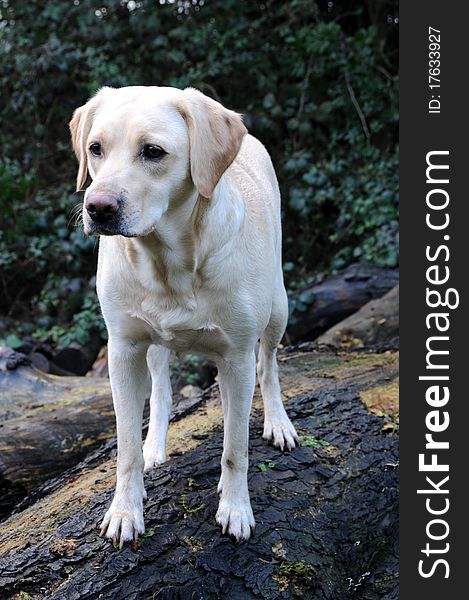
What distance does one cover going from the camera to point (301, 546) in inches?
105

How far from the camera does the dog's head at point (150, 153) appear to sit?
6.95 feet

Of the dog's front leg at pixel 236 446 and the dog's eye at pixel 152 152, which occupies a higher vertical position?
the dog's eye at pixel 152 152

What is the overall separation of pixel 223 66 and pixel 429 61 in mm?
4226

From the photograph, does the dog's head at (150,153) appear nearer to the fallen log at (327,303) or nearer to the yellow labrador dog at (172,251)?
the yellow labrador dog at (172,251)

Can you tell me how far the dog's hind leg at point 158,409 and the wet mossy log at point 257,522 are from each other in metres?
0.08

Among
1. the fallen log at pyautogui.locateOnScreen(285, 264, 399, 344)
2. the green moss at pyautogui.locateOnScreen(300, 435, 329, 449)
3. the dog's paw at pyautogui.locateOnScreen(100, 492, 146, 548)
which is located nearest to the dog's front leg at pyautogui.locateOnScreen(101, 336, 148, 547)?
the dog's paw at pyautogui.locateOnScreen(100, 492, 146, 548)

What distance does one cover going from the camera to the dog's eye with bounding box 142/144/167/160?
2.20 metres

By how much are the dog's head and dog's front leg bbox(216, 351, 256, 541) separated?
67cm

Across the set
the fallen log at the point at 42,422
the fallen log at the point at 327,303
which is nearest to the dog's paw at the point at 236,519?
the fallen log at the point at 42,422

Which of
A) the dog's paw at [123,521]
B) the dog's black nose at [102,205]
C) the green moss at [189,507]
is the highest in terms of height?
the dog's black nose at [102,205]

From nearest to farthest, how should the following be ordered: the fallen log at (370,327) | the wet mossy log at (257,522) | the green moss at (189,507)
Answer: the wet mossy log at (257,522), the green moss at (189,507), the fallen log at (370,327)

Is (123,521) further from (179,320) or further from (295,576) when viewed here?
(179,320)

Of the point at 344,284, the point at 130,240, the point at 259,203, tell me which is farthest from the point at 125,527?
the point at 344,284

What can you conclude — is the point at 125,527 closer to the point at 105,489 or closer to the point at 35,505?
the point at 105,489
